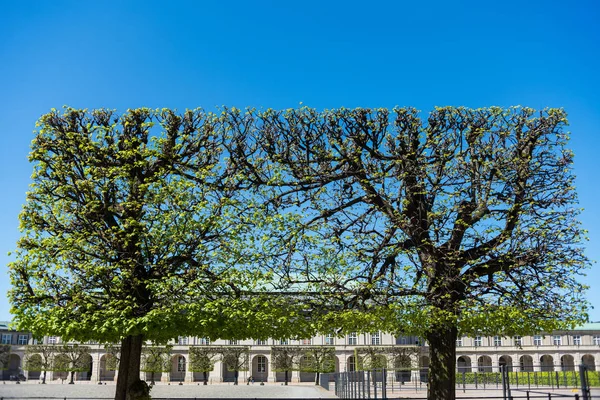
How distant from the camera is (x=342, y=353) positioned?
3361 inches

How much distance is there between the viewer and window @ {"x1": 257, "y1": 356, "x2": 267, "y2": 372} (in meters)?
85.6

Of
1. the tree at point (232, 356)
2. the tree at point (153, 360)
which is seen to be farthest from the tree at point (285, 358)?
the tree at point (153, 360)

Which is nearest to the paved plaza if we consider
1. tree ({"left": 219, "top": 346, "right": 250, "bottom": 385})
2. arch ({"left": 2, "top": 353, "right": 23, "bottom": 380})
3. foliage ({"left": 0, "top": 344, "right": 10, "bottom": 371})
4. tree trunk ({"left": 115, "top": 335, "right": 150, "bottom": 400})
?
tree trunk ({"left": 115, "top": 335, "right": 150, "bottom": 400})

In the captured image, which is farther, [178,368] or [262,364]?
[178,368]

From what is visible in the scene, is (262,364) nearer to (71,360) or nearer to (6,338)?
(71,360)

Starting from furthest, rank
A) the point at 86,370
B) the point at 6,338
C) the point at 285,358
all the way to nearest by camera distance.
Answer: the point at 6,338
the point at 86,370
the point at 285,358

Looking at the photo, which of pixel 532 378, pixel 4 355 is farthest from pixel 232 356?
pixel 532 378

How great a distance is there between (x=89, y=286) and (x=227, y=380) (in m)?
65.5

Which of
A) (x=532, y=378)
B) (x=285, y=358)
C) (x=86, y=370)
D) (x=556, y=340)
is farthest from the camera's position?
(x=556, y=340)

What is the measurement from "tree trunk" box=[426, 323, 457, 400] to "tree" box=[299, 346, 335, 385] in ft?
187

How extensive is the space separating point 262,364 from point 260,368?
63cm

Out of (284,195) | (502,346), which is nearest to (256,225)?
(284,195)

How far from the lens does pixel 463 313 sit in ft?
59.1

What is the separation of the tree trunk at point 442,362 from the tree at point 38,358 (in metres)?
69.0
